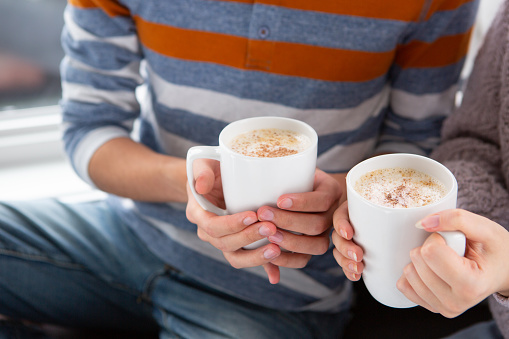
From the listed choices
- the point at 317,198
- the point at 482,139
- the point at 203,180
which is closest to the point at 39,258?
the point at 203,180

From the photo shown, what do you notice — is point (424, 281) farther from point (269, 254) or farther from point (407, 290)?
point (269, 254)

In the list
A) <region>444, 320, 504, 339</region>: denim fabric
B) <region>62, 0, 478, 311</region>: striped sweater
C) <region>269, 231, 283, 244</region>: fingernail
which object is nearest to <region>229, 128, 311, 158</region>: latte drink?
<region>269, 231, 283, 244</region>: fingernail

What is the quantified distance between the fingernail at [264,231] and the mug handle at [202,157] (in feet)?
0.25

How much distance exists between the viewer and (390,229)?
0.57 meters

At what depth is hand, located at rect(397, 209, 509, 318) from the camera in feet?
1.77

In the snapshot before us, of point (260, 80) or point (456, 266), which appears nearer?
point (456, 266)

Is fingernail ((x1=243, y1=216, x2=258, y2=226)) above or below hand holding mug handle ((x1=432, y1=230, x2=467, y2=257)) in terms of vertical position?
below

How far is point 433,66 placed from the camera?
94cm

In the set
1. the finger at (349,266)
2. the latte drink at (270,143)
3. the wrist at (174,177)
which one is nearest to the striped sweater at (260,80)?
the wrist at (174,177)

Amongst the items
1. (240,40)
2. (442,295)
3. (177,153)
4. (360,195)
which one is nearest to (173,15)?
(240,40)

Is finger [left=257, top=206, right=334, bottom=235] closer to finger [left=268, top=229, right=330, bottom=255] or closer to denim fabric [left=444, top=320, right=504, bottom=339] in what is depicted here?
finger [left=268, top=229, right=330, bottom=255]

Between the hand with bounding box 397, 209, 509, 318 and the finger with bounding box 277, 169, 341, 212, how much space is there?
142 millimetres

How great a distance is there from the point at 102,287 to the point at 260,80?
1.71 feet

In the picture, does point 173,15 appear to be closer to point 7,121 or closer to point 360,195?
point 360,195
